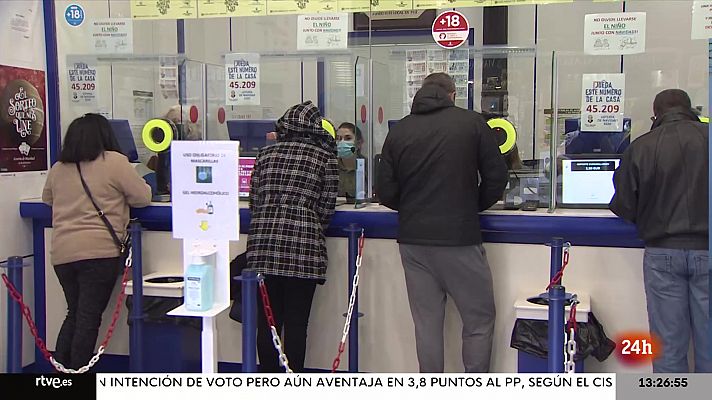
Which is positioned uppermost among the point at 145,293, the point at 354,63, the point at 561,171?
the point at 354,63

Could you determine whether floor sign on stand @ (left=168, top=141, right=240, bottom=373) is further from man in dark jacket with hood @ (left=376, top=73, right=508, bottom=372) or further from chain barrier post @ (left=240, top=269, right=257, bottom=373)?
man in dark jacket with hood @ (left=376, top=73, right=508, bottom=372)

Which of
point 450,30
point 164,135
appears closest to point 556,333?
point 450,30

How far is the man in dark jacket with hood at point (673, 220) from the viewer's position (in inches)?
121

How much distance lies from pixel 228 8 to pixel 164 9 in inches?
13.8

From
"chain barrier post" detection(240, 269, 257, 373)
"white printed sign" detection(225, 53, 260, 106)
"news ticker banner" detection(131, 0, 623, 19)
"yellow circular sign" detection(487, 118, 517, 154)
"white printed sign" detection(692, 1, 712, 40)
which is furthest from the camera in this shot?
"white printed sign" detection(225, 53, 260, 106)

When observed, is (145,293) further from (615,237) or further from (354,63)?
(615,237)

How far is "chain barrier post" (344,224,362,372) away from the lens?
3.60 metres

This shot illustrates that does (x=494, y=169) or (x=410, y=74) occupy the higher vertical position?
(x=410, y=74)

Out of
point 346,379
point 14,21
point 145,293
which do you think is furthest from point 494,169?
point 14,21

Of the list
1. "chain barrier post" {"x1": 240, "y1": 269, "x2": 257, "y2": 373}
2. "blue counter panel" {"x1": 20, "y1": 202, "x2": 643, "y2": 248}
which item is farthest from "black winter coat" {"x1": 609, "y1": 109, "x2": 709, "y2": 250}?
"chain barrier post" {"x1": 240, "y1": 269, "x2": 257, "y2": 373}

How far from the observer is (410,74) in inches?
165

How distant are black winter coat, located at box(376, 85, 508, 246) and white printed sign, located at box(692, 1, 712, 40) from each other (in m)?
1.26

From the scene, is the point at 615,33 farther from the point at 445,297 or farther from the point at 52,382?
the point at 52,382

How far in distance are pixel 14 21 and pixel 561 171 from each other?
2848 mm
